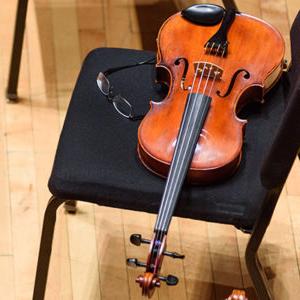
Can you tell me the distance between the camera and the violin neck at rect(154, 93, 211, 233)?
1198 millimetres

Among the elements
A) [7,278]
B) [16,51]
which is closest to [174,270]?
[7,278]

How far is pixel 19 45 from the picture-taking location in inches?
75.0

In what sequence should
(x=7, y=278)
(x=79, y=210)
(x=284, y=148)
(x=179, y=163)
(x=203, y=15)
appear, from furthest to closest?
(x=79, y=210) < (x=7, y=278) < (x=203, y=15) < (x=179, y=163) < (x=284, y=148)

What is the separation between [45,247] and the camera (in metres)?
1.44

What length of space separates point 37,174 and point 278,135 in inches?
36.5

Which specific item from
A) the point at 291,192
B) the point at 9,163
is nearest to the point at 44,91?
the point at 9,163

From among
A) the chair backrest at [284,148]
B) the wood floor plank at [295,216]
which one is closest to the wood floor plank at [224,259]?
the wood floor plank at [295,216]

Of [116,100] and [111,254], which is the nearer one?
[116,100]

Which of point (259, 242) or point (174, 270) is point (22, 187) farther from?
point (259, 242)

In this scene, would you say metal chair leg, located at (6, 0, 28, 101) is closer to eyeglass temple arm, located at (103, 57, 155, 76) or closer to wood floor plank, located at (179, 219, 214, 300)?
Answer: eyeglass temple arm, located at (103, 57, 155, 76)

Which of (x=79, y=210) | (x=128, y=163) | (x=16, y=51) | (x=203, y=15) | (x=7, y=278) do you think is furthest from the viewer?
(x=16, y=51)

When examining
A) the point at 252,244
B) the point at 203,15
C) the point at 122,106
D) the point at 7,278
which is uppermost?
the point at 203,15

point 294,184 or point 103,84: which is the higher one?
point 103,84

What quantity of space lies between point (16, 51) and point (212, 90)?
30.7 inches
